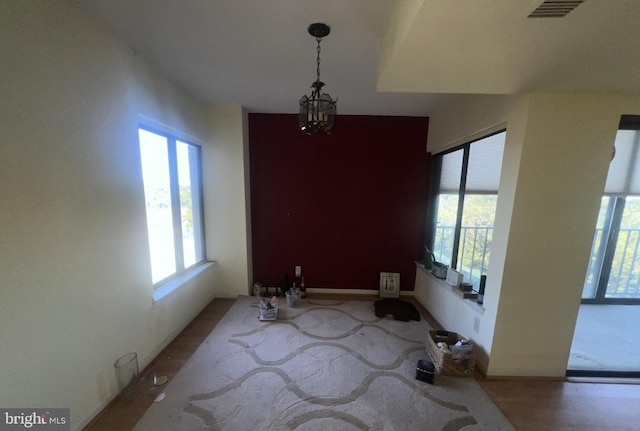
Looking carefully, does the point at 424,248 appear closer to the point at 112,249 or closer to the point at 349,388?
the point at 349,388

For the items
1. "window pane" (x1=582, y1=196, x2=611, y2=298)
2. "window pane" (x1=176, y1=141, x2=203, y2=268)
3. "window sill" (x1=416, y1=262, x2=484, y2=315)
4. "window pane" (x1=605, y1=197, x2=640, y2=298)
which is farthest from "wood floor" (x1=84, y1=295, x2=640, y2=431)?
"window pane" (x1=605, y1=197, x2=640, y2=298)

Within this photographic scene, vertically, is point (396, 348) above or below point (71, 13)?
below

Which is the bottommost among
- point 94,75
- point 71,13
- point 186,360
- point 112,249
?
point 186,360

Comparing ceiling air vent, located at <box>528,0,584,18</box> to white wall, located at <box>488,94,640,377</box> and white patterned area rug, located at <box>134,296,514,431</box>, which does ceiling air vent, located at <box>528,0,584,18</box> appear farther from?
white patterned area rug, located at <box>134,296,514,431</box>

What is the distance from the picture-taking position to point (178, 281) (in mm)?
2457

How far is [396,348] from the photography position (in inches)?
87.0

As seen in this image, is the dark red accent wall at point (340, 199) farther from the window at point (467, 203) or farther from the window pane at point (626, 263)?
the window pane at point (626, 263)

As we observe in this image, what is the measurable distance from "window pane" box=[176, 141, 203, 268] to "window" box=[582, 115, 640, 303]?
14.0 feet

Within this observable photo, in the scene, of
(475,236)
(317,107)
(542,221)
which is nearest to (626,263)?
(475,236)

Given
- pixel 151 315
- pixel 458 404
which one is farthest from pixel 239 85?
pixel 458 404

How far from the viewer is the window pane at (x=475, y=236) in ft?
7.24

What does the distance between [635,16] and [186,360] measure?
3404mm

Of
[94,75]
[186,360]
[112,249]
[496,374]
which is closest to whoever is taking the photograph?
[94,75]

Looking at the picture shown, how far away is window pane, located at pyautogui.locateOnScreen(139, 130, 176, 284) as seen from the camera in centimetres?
207
